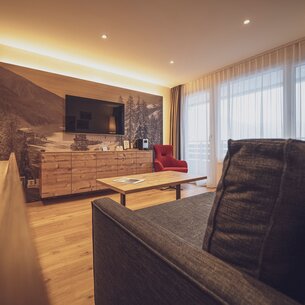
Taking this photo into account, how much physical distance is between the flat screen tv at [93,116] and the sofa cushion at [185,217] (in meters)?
2.71

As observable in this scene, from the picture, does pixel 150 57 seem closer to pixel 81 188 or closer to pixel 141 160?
pixel 141 160

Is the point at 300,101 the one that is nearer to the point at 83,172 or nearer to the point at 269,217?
the point at 269,217

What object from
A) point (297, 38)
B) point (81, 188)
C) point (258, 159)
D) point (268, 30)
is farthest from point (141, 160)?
point (258, 159)

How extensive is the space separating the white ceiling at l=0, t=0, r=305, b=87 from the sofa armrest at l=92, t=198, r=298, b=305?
238 cm

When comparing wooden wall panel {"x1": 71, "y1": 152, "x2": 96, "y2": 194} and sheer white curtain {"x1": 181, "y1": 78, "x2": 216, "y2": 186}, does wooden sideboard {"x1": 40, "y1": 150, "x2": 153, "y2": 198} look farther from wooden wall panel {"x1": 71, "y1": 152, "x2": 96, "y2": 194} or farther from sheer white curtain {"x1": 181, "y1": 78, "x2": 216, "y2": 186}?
sheer white curtain {"x1": 181, "y1": 78, "x2": 216, "y2": 186}

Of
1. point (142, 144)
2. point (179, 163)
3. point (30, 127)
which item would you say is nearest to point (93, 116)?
point (30, 127)

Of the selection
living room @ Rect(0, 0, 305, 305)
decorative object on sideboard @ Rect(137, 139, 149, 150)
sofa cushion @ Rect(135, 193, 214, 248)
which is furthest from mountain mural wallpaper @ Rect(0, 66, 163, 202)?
sofa cushion @ Rect(135, 193, 214, 248)

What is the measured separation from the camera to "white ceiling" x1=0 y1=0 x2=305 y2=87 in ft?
7.16

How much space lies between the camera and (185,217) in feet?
4.17

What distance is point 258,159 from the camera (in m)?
0.50

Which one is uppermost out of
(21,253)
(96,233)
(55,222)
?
(21,253)

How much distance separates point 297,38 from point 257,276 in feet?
12.0

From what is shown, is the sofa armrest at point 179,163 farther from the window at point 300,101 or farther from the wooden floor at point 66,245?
the window at point 300,101

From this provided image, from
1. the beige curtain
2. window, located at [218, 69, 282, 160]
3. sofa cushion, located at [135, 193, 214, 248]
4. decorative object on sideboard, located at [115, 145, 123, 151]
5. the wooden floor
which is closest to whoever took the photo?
sofa cushion, located at [135, 193, 214, 248]
